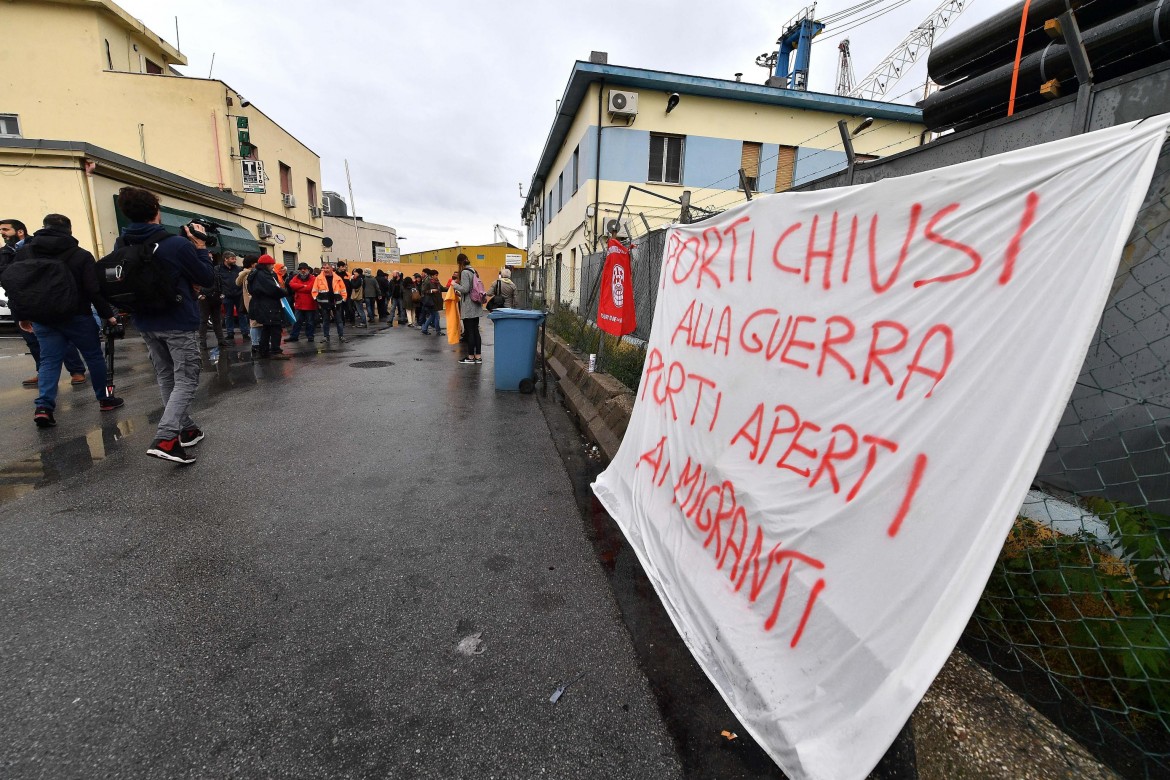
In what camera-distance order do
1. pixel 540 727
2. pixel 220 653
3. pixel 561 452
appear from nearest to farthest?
pixel 540 727 < pixel 220 653 < pixel 561 452

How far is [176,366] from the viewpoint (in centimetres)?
412

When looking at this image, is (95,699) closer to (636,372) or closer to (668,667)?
(668,667)

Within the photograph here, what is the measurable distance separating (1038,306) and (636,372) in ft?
13.9

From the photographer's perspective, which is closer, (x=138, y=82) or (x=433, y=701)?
(x=433, y=701)

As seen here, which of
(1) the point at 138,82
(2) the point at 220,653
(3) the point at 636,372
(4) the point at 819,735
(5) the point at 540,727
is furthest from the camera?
(1) the point at 138,82

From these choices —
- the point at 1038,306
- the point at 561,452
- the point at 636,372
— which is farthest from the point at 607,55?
the point at 1038,306

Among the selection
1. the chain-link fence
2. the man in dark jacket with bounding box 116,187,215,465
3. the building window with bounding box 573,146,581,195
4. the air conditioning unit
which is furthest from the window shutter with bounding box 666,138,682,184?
the chain-link fence

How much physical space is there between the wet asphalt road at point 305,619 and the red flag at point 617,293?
1.66 meters

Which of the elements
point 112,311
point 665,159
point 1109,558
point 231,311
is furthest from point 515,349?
point 665,159

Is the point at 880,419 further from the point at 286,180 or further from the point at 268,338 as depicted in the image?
the point at 286,180

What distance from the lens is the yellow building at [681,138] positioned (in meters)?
14.7

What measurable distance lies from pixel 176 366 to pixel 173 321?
Result: 36 cm

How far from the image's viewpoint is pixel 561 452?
4.89 meters

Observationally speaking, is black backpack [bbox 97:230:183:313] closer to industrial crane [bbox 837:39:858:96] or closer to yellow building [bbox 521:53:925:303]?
yellow building [bbox 521:53:925:303]
